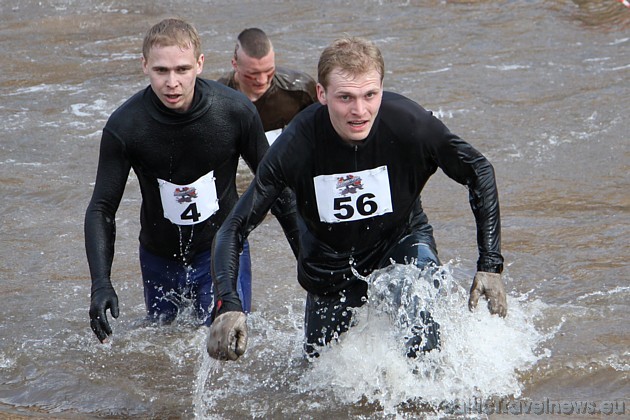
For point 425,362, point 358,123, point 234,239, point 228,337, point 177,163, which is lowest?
point 425,362

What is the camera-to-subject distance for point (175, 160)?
5.23 meters

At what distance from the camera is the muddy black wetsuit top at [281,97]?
751cm

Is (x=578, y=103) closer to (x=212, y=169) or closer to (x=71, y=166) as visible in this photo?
(x=71, y=166)

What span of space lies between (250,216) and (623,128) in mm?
6574

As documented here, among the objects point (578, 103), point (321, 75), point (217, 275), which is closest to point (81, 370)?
point (217, 275)

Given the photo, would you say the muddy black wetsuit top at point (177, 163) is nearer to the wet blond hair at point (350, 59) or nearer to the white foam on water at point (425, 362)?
the white foam on water at point (425, 362)

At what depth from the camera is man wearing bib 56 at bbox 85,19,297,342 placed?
503 cm

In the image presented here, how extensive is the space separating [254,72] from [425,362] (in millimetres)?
3162

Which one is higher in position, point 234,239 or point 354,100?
point 354,100

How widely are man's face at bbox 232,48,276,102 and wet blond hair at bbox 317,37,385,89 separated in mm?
2678

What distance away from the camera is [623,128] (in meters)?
10.1

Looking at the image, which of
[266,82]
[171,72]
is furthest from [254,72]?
[171,72]

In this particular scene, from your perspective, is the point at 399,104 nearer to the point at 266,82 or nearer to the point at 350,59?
the point at 350,59

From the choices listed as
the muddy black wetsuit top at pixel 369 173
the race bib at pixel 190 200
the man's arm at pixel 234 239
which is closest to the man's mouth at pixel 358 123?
the muddy black wetsuit top at pixel 369 173
